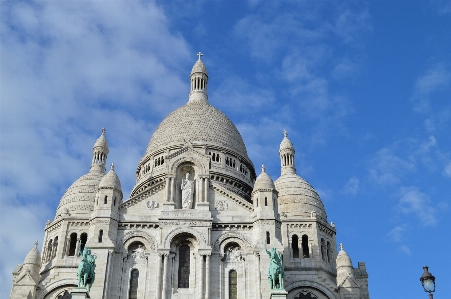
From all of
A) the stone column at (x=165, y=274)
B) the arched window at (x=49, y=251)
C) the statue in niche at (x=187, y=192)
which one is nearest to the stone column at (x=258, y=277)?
the stone column at (x=165, y=274)

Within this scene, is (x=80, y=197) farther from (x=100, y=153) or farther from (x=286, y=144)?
(x=286, y=144)

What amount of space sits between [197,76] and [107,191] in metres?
24.7

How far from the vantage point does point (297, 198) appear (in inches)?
1809

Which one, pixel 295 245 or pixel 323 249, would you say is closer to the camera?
pixel 295 245

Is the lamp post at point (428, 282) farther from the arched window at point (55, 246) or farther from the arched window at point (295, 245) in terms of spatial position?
the arched window at point (55, 246)

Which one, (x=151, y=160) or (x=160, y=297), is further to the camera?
(x=151, y=160)

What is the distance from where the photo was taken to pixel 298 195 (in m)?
46.2

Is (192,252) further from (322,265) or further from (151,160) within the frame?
(151,160)

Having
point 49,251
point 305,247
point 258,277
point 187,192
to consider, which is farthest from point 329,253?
point 49,251

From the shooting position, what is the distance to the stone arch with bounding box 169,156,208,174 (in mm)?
38125

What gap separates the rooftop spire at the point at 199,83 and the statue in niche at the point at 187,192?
19.8 meters

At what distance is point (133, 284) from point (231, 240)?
20.5ft

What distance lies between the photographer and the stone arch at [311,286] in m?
39.4

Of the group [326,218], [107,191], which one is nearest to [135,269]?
[107,191]
